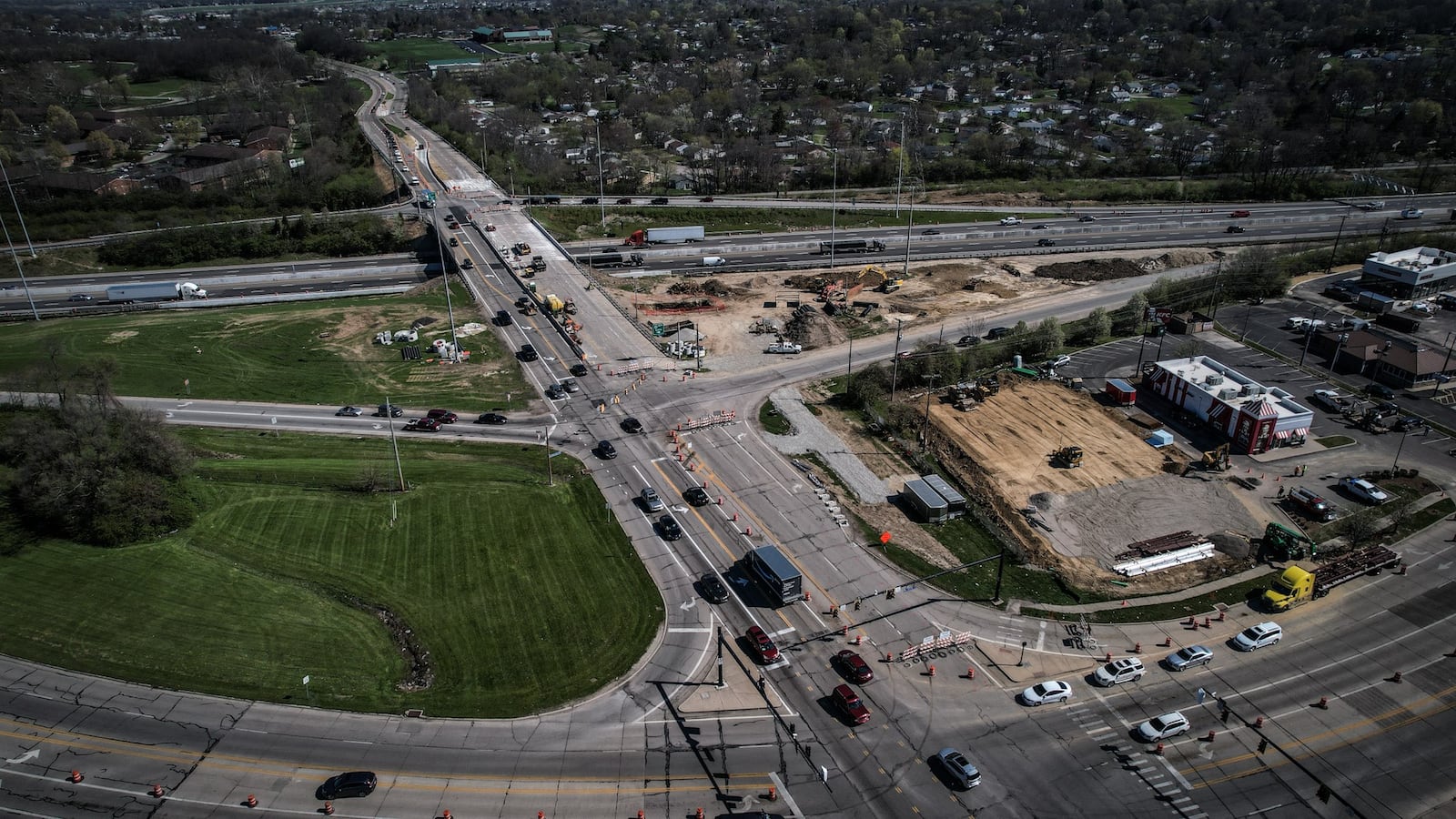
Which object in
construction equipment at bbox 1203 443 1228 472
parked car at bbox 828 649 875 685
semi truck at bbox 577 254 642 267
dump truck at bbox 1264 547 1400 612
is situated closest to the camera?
parked car at bbox 828 649 875 685

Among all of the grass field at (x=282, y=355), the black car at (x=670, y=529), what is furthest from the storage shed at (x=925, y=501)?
the grass field at (x=282, y=355)

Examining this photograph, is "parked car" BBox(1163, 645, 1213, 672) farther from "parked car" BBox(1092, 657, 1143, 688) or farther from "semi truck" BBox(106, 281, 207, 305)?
"semi truck" BBox(106, 281, 207, 305)

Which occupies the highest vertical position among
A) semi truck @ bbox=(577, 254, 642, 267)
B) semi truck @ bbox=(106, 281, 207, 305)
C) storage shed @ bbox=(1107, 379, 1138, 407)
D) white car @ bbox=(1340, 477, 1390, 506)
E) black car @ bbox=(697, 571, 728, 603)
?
semi truck @ bbox=(577, 254, 642, 267)

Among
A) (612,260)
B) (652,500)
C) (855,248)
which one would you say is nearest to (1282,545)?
(652,500)

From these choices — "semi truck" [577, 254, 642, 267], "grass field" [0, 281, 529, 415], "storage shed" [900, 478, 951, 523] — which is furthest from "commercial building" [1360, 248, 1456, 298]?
"grass field" [0, 281, 529, 415]

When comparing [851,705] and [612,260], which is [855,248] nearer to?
[612,260]

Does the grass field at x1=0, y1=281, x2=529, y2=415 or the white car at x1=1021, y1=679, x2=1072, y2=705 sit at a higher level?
the grass field at x1=0, y1=281, x2=529, y2=415
